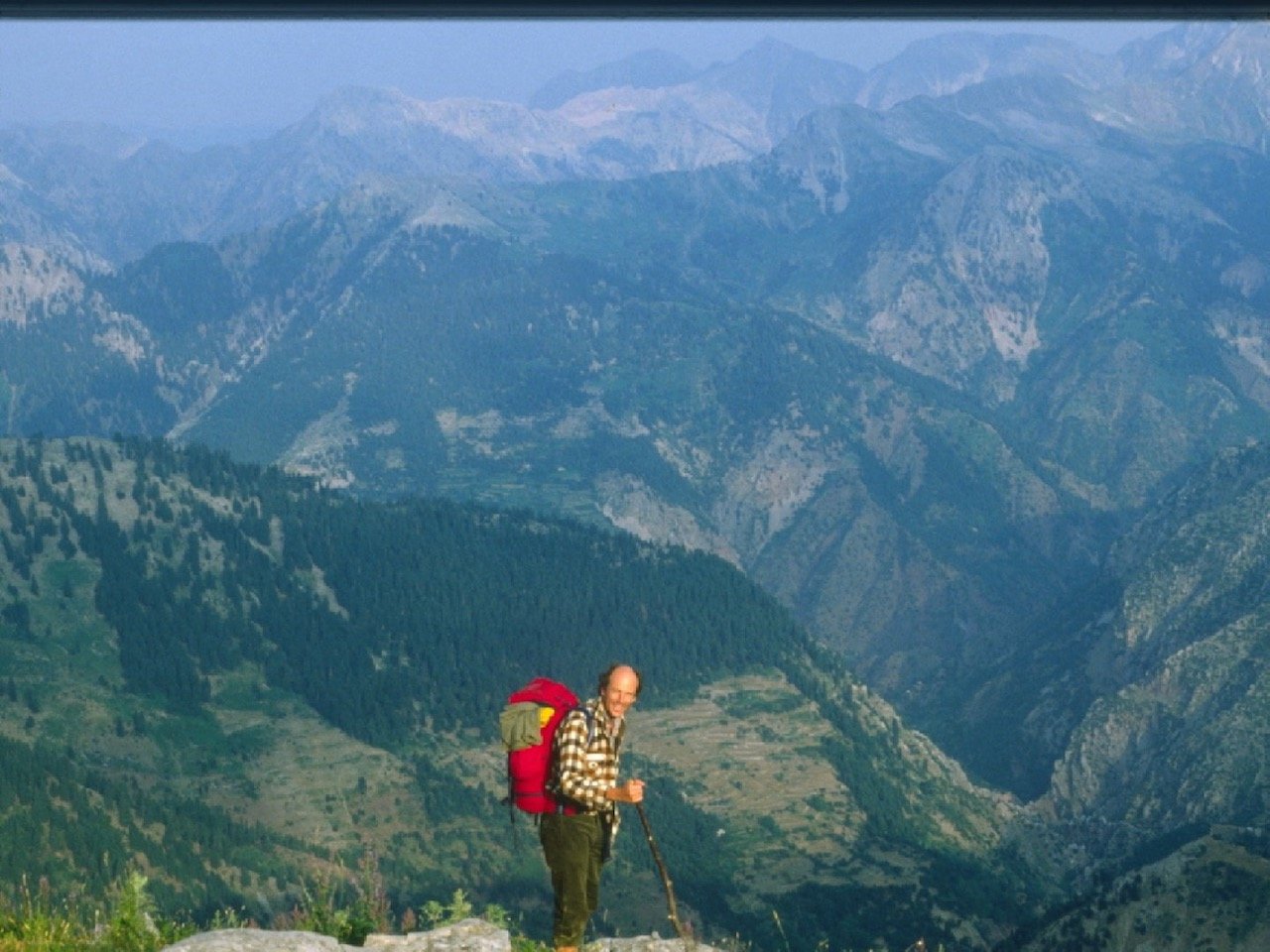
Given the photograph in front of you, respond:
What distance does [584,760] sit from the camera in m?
16.7

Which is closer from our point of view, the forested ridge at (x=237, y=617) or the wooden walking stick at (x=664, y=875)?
the wooden walking stick at (x=664, y=875)

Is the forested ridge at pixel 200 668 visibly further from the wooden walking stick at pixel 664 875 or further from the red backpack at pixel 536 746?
the red backpack at pixel 536 746

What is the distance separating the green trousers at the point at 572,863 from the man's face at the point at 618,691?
1.28 metres

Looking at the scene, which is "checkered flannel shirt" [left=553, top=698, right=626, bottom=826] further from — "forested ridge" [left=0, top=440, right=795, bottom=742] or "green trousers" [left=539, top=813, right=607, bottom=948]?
"forested ridge" [left=0, top=440, right=795, bottom=742]

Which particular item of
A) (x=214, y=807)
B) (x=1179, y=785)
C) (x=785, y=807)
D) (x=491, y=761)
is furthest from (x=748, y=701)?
(x=214, y=807)

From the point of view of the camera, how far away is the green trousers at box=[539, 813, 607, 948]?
1725 cm

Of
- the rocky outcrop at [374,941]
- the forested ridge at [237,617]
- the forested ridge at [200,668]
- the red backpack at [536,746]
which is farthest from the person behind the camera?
the forested ridge at [237,617]

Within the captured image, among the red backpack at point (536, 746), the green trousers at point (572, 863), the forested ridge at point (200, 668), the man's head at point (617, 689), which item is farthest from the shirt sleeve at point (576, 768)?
the forested ridge at point (200, 668)

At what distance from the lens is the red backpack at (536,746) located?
16.6m

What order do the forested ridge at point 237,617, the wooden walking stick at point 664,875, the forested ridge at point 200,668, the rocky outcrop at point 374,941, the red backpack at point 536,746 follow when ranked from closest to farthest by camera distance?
the wooden walking stick at point 664,875
the rocky outcrop at point 374,941
the red backpack at point 536,746
the forested ridge at point 200,668
the forested ridge at point 237,617

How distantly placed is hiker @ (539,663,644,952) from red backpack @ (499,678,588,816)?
0.11m

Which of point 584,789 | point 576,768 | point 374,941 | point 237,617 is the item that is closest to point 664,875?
point 584,789

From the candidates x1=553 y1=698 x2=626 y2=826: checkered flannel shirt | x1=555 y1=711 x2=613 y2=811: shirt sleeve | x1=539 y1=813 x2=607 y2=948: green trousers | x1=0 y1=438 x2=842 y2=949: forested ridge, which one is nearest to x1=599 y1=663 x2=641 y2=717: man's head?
x1=553 y1=698 x2=626 y2=826: checkered flannel shirt

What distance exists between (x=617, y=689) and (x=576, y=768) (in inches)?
37.4
